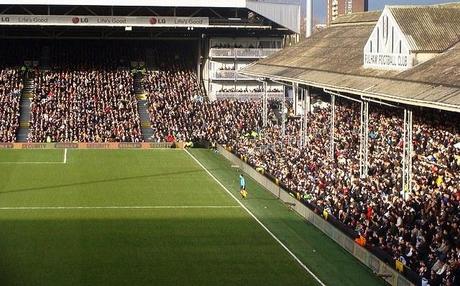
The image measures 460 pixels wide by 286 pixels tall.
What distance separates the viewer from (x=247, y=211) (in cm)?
4131

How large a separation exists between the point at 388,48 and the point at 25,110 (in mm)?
39408

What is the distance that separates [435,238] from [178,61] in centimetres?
6081

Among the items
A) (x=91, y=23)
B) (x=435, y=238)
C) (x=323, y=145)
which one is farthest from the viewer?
(x=91, y=23)

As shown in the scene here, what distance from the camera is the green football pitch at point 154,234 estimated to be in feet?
95.6

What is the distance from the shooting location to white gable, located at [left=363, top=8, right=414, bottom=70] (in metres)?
41.3

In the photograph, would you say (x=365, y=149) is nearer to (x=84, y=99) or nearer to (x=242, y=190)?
(x=242, y=190)

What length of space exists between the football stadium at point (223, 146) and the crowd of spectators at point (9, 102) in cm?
17

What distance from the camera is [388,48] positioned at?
142ft

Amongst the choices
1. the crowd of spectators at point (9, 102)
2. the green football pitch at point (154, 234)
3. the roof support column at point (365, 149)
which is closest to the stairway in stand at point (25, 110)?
the crowd of spectators at point (9, 102)

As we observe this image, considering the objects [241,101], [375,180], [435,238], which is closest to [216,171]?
[375,180]

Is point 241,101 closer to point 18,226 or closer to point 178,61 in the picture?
point 178,61

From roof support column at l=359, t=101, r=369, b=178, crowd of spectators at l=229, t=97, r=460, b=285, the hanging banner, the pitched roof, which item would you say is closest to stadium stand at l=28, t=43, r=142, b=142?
the hanging banner

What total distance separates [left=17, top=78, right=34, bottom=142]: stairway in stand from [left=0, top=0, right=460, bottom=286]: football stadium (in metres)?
0.17

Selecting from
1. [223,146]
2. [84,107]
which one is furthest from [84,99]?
[223,146]
